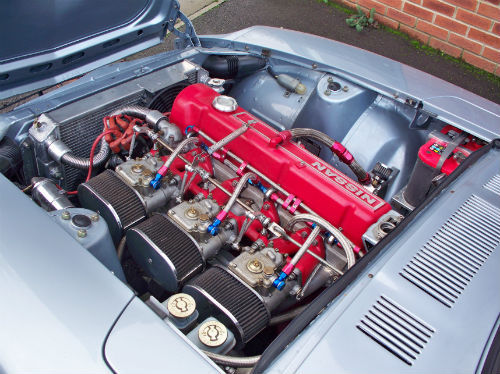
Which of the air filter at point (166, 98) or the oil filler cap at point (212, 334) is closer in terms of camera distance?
the oil filler cap at point (212, 334)

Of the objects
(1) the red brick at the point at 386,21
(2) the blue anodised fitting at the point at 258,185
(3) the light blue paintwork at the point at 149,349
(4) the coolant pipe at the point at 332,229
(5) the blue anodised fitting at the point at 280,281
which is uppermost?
(1) the red brick at the point at 386,21

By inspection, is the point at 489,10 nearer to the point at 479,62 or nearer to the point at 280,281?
the point at 479,62

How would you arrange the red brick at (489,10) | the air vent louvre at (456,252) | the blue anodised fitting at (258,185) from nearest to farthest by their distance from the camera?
the air vent louvre at (456,252), the blue anodised fitting at (258,185), the red brick at (489,10)

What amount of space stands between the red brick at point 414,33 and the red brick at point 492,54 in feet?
1.98

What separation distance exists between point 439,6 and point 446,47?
413 mm

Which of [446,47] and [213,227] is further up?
[446,47]

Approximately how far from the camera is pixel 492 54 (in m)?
4.69

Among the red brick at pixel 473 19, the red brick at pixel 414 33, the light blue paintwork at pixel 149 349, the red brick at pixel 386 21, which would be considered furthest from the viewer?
the red brick at pixel 386 21

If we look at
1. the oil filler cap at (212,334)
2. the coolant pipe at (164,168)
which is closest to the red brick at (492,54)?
the coolant pipe at (164,168)

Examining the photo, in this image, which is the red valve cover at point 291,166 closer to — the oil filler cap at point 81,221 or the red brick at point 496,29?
the oil filler cap at point 81,221

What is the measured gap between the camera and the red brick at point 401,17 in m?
5.11

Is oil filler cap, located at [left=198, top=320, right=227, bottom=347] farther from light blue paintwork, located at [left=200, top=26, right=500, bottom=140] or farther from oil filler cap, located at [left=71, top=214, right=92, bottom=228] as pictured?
light blue paintwork, located at [left=200, top=26, right=500, bottom=140]

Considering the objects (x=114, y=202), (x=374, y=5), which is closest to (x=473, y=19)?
(x=374, y=5)

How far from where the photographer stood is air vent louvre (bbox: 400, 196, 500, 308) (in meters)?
1.42
